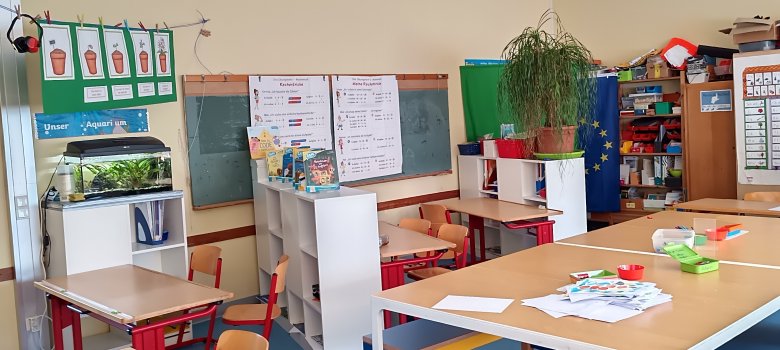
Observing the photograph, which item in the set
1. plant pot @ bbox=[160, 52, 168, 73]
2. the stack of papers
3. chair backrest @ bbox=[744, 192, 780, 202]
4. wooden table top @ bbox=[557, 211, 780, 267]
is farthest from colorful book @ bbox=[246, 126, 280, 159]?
chair backrest @ bbox=[744, 192, 780, 202]

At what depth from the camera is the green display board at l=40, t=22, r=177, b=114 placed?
15.0ft

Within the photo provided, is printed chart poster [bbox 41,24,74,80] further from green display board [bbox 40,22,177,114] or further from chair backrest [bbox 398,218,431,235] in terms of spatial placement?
chair backrest [bbox 398,218,431,235]

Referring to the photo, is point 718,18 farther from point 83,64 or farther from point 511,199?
point 83,64

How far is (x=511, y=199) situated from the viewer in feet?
21.3

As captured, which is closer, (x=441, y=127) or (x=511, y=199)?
(x=511, y=199)

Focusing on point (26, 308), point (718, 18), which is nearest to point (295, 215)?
point (26, 308)

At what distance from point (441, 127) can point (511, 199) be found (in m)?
1.15

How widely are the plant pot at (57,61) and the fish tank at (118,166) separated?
48 cm

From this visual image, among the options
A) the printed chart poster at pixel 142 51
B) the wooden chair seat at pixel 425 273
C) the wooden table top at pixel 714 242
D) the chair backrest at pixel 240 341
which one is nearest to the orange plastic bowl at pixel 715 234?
the wooden table top at pixel 714 242

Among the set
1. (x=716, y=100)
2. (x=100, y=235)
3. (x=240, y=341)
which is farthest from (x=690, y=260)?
(x=716, y=100)

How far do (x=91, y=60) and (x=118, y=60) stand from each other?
201 millimetres

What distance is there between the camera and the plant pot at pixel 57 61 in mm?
4551

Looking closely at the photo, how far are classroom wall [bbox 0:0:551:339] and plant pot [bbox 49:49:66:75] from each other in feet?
0.78

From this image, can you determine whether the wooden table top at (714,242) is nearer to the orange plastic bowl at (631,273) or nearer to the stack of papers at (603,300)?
the orange plastic bowl at (631,273)
